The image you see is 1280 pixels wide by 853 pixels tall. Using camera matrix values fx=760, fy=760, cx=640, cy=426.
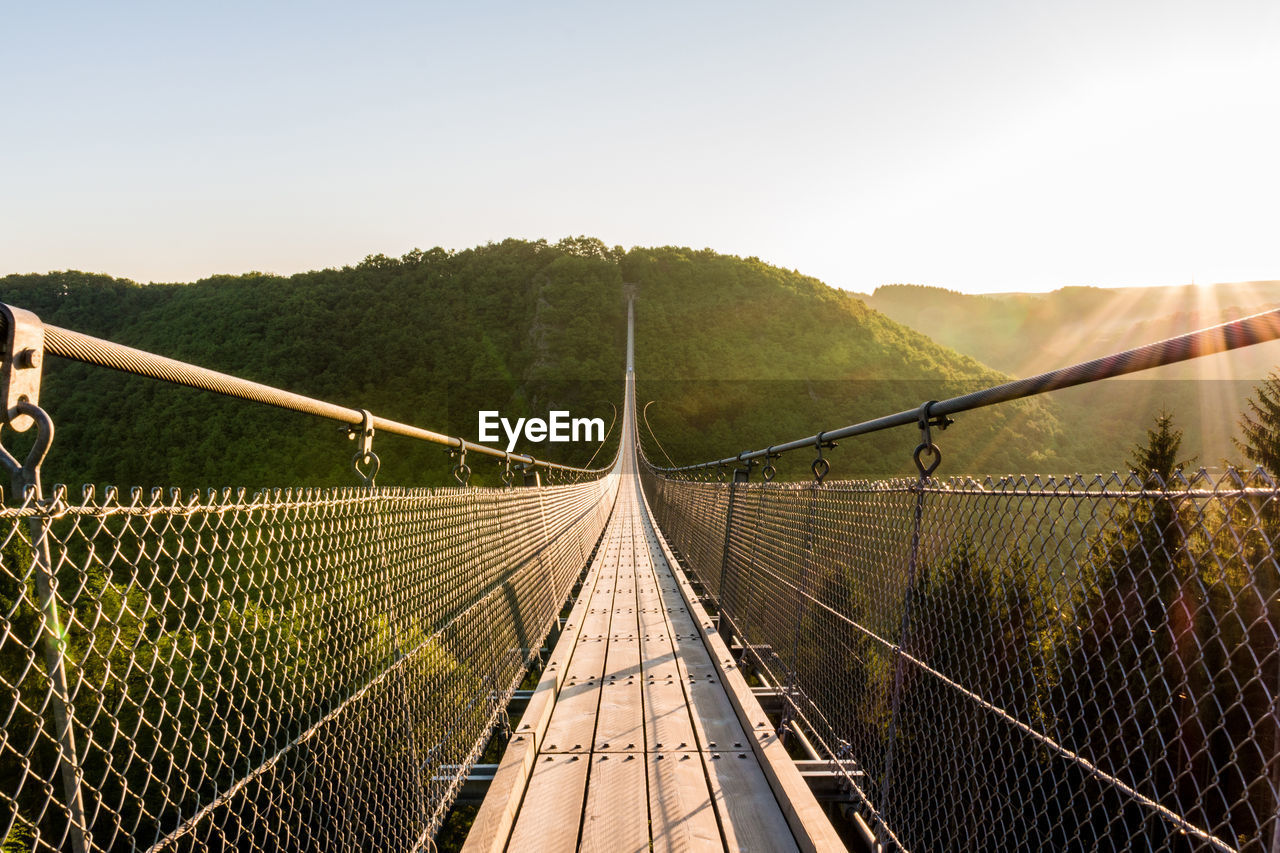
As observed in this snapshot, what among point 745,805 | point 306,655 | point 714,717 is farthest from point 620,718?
point 306,655

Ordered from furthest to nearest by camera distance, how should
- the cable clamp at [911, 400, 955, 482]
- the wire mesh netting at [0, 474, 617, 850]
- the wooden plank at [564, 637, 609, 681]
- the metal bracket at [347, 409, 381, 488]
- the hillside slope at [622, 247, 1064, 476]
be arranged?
1. the hillside slope at [622, 247, 1064, 476]
2. the wooden plank at [564, 637, 609, 681]
3. the metal bracket at [347, 409, 381, 488]
4. the cable clamp at [911, 400, 955, 482]
5. the wire mesh netting at [0, 474, 617, 850]

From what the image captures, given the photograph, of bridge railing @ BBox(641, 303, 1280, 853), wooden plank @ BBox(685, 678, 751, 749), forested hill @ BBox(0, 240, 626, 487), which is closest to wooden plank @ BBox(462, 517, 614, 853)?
wooden plank @ BBox(685, 678, 751, 749)

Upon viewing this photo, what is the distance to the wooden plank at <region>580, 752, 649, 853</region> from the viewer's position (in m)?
2.05

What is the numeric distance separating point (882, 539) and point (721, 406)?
6615 centimetres

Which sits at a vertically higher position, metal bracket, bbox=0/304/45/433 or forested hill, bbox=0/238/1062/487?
forested hill, bbox=0/238/1062/487

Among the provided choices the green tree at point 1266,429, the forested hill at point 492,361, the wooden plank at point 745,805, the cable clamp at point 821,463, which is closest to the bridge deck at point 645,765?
the wooden plank at point 745,805

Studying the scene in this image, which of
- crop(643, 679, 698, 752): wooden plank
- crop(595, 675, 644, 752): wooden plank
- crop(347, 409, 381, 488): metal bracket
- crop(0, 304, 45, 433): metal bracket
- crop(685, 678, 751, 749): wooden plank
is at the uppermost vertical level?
crop(0, 304, 45, 433): metal bracket

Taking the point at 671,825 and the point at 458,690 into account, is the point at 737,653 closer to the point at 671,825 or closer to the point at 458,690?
the point at 458,690

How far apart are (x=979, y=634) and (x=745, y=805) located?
1.40m

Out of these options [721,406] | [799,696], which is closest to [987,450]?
[721,406]

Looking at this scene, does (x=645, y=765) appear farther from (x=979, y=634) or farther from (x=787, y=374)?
(x=787, y=374)

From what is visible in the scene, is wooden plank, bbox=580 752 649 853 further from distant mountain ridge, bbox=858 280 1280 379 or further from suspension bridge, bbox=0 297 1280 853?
distant mountain ridge, bbox=858 280 1280 379

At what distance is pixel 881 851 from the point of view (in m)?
2.24

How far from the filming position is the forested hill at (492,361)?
43.4 meters
